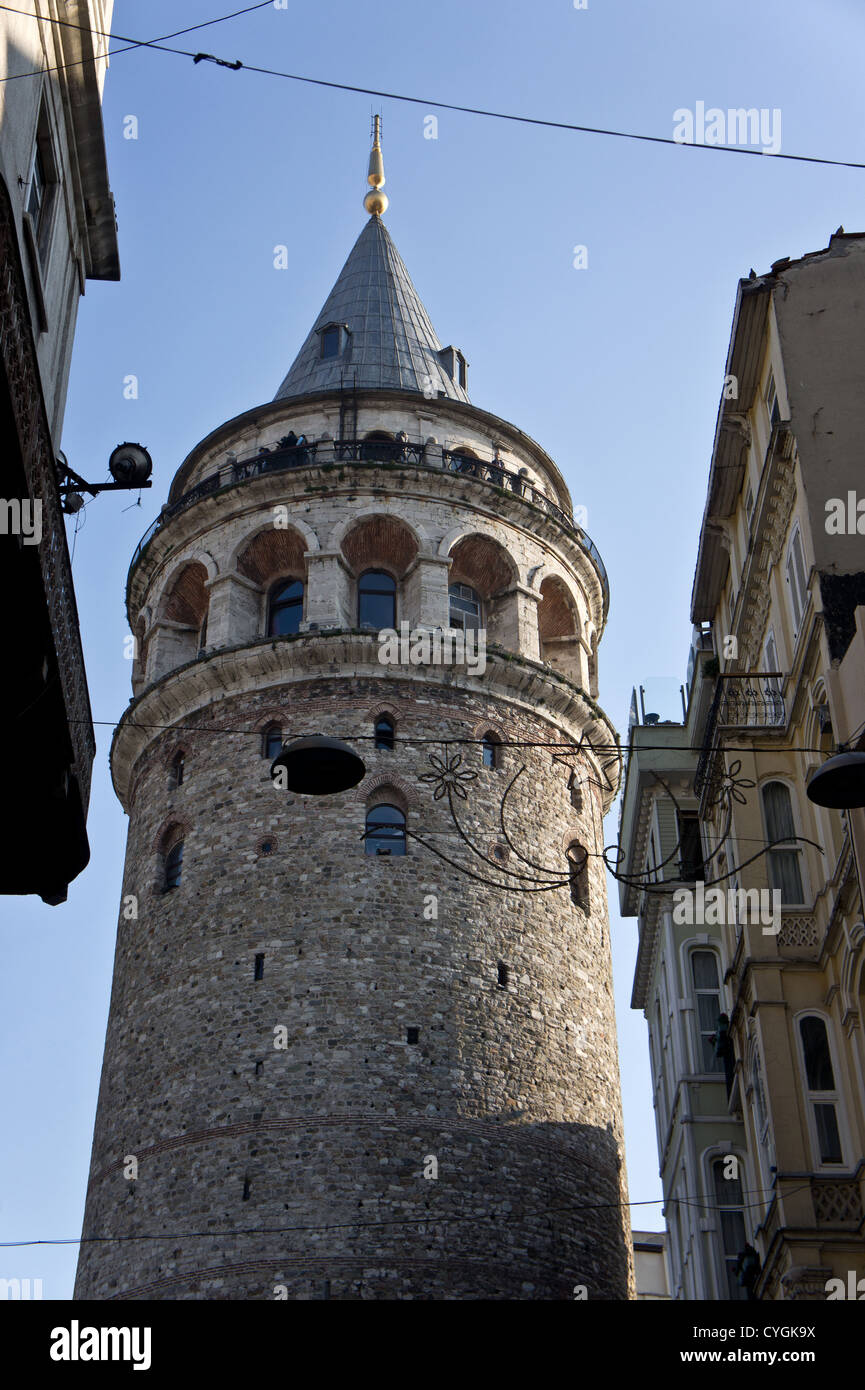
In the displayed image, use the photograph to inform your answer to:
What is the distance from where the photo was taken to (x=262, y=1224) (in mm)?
28469

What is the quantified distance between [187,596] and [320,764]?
22.4 meters

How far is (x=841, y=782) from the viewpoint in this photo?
51.0ft

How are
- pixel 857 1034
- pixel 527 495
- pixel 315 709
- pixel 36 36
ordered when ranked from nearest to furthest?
pixel 36 36
pixel 857 1034
pixel 315 709
pixel 527 495

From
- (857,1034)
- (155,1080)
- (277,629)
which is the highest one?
(277,629)

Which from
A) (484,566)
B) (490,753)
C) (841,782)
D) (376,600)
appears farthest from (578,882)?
(841,782)

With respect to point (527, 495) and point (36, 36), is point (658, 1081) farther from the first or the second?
point (36, 36)

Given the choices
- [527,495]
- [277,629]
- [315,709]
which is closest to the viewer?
[315,709]

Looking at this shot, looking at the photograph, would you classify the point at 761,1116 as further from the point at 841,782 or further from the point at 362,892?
the point at 362,892

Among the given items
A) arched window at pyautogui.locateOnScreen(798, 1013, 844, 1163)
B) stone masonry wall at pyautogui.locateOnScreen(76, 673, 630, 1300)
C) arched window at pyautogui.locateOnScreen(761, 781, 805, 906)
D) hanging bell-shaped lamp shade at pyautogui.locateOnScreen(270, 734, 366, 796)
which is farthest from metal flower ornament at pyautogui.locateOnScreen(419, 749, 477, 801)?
hanging bell-shaped lamp shade at pyautogui.locateOnScreen(270, 734, 366, 796)

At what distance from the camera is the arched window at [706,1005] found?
31197mm

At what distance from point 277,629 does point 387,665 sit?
365 centimetres

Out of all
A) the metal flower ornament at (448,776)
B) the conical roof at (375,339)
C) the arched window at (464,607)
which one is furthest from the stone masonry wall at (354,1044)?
the conical roof at (375,339)

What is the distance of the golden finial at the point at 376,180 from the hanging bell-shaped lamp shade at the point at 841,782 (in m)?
37.2
